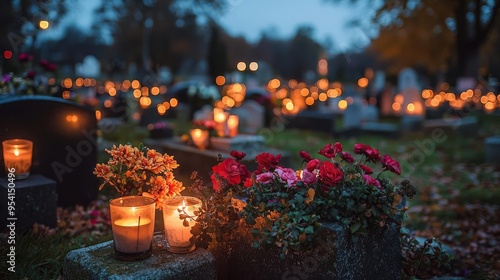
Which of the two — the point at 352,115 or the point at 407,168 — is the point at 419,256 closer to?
A: the point at 407,168

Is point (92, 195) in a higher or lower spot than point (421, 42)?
lower

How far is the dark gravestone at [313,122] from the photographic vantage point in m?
14.4

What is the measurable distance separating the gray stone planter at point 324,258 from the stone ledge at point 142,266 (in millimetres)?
345

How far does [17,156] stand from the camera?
4.80 m

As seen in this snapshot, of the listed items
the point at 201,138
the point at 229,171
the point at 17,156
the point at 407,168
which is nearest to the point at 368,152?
A: the point at 229,171

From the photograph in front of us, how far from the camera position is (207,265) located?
297 cm

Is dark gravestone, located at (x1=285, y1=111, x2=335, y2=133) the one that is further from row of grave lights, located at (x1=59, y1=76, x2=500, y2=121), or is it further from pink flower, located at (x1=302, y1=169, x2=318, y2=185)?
pink flower, located at (x1=302, y1=169, x2=318, y2=185)

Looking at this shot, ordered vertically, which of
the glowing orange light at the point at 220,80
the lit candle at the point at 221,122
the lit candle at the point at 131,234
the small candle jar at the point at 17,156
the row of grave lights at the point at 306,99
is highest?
the glowing orange light at the point at 220,80

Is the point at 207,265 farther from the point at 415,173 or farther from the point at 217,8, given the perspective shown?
the point at 217,8

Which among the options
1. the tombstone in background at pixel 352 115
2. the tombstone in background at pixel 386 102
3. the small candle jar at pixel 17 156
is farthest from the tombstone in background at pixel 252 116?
the small candle jar at pixel 17 156

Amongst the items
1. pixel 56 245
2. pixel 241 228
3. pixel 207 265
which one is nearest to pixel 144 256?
pixel 207 265

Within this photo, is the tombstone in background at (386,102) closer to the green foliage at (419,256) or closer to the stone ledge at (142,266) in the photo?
the green foliage at (419,256)

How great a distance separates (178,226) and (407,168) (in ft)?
25.3

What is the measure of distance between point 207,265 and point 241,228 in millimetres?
434
